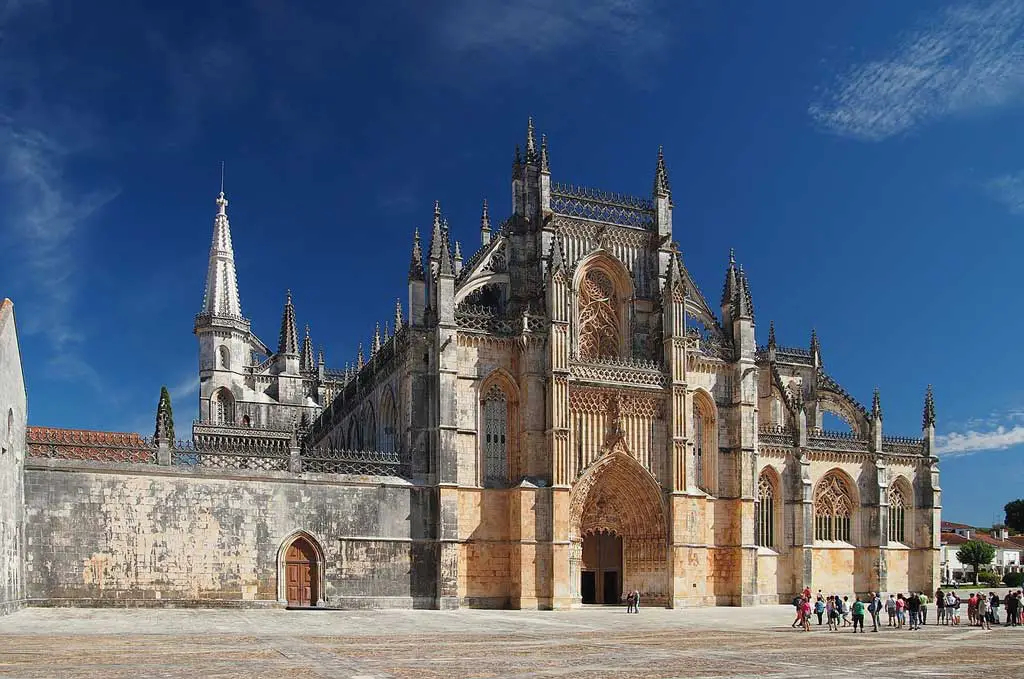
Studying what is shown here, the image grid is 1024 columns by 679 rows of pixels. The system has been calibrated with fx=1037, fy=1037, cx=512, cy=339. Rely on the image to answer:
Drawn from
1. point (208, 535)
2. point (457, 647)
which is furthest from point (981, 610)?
point (208, 535)

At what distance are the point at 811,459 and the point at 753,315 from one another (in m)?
9.27

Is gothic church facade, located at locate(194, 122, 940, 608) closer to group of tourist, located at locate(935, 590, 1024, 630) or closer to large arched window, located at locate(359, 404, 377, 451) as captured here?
large arched window, located at locate(359, 404, 377, 451)

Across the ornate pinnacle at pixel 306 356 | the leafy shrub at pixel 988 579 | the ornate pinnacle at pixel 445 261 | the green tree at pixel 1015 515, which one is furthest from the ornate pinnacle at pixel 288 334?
the green tree at pixel 1015 515

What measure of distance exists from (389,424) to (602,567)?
11.8 metres

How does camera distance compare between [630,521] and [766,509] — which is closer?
[630,521]

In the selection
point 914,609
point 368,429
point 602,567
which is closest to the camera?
point 914,609

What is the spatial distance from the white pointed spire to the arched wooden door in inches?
1195

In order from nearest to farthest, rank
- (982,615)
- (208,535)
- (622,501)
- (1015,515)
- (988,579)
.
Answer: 1. (982,615)
2. (208,535)
3. (622,501)
4. (988,579)
5. (1015,515)

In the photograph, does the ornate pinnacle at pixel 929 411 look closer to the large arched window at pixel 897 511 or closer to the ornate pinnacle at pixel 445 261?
the large arched window at pixel 897 511

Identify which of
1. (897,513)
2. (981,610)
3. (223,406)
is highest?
(223,406)

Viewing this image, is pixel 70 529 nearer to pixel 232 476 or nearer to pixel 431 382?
pixel 232 476

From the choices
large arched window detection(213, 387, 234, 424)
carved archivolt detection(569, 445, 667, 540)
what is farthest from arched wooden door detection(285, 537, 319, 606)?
large arched window detection(213, 387, 234, 424)

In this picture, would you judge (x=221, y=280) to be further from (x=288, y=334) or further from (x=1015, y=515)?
(x=1015, y=515)

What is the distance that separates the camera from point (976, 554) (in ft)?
322
